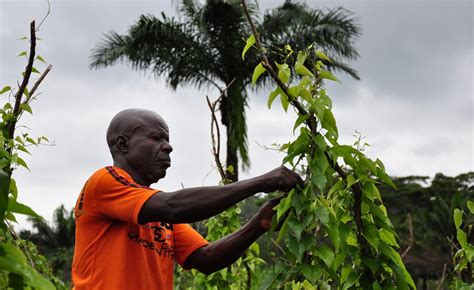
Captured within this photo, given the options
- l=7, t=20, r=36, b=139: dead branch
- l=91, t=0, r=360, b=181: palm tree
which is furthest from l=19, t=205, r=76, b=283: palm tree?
l=7, t=20, r=36, b=139: dead branch

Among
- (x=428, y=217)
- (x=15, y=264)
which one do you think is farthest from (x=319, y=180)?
(x=428, y=217)

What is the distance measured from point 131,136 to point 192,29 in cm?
→ 1585

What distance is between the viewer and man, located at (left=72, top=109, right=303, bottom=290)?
2.01 meters

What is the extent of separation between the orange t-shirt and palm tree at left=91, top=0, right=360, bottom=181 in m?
14.5

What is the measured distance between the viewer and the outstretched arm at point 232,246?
234cm

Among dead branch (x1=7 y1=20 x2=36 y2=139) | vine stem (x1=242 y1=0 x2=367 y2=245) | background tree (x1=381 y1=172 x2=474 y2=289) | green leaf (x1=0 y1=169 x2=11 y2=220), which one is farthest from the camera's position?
background tree (x1=381 y1=172 x2=474 y2=289)

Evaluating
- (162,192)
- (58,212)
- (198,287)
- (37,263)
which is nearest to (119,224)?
(162,192)

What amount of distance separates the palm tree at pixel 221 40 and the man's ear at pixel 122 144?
14390 mm

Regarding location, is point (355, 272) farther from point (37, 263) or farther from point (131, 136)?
point (37, 263)

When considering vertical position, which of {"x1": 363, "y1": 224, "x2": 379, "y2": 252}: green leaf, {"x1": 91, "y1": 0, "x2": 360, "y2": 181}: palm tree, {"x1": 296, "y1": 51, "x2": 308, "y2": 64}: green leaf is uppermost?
{"x1": 91, "y1": 0, "x2": 360, "y2": 181}: palm tree

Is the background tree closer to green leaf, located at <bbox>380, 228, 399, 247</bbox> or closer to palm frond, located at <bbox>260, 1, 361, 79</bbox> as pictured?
palm frond, located at <bbox>260, 1, 361, 79</bbox>

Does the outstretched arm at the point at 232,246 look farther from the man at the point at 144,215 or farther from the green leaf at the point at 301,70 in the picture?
the green leaf at the point at 301,70

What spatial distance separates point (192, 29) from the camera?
58.9 feet

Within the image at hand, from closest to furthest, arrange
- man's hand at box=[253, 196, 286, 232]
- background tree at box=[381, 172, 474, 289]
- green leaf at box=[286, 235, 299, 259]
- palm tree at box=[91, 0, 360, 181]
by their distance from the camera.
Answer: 1. green leaf at box=[286, 235, 299, 259]
2. man's hand at box=[253, 196, 286, 232]
3. palm tree at box=[91, 0, 360, 181]
4. background tree at box=[381, 172, 474, 289]
